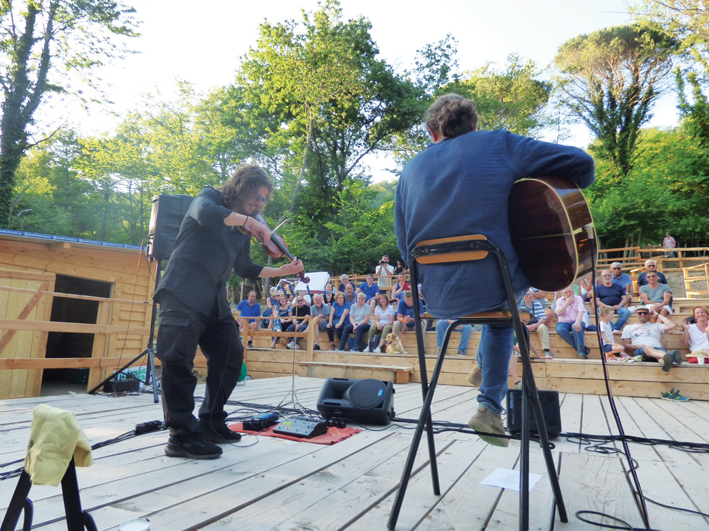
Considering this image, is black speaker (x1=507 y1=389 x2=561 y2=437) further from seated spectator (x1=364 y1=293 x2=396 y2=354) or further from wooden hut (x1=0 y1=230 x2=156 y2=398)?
seated spectator (x1=364 y1=293 x2=396 y2=354)

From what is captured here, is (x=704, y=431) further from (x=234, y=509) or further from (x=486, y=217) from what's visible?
→ (x=234, y=509)

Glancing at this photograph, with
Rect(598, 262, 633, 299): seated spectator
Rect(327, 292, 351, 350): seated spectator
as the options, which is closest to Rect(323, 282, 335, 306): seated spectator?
Rect(327, 292, 351, 350): seated spectator

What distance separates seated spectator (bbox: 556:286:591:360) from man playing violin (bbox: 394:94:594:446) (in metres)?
5.65

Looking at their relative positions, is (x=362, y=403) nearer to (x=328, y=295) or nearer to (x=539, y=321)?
(x=539, y=321)

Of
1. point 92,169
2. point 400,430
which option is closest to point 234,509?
point 400,430

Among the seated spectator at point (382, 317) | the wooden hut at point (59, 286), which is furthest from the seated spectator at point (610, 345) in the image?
the wooden hut at point (59, 286)

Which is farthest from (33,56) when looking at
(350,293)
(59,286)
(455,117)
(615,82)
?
(615,82)

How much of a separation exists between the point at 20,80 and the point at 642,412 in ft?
62.1

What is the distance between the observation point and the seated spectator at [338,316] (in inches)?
341

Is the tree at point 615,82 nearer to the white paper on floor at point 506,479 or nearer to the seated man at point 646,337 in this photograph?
the seated man at point 646,337

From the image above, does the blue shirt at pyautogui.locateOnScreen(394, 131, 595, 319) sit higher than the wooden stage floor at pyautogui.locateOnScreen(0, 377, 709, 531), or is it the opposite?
the blue shirt at pyautogui.locateOnScreen(394, 131, 595, 319)

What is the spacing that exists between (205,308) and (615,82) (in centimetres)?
2908

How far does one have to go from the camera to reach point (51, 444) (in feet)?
2.44

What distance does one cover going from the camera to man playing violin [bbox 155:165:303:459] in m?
2.06
